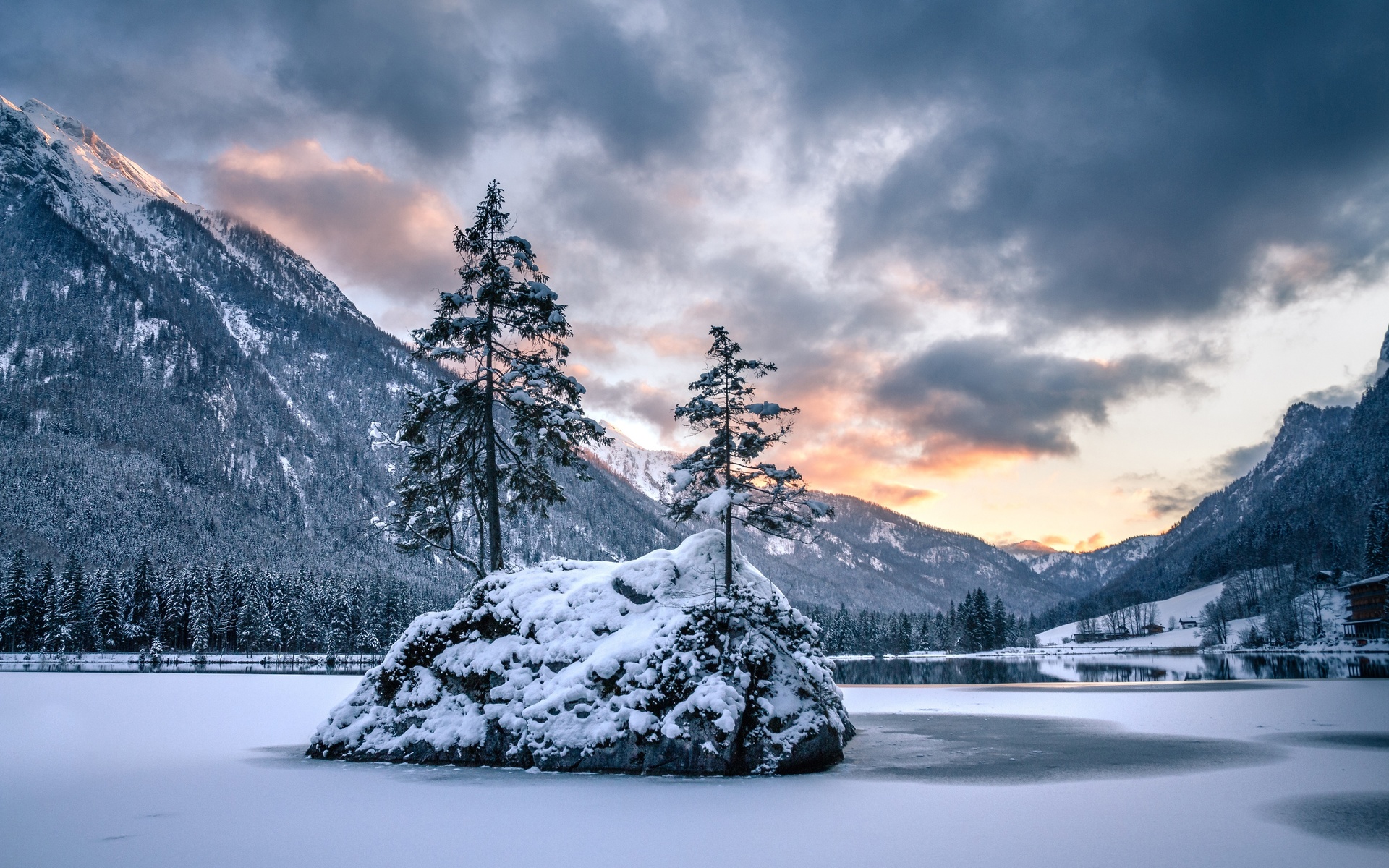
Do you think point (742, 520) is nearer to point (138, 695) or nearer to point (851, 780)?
point (851, 780)

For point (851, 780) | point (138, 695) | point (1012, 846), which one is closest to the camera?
point (1012, 846)

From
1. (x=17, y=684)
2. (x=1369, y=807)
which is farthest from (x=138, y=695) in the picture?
(x=1369, y=807)

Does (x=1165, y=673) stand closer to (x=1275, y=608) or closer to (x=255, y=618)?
(x=1275, y=608)

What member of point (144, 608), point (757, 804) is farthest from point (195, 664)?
point (757, 804)

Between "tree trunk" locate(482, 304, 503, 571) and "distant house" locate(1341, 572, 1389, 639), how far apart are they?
116 m

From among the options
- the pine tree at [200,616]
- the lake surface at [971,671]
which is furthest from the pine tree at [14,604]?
the pine tree at [200,616]

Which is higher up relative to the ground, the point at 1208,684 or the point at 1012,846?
the point at 1012,846

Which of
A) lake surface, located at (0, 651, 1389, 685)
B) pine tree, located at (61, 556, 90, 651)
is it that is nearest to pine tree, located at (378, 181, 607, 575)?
lake surface, located at (0, 651, 1389, 685)

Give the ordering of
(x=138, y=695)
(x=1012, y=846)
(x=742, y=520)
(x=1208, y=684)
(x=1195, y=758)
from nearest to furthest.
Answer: (x=1012, y=846) < (x=1195, y=758) < (x=742, y=520) < (x=138, y=695) < (x=1208, y=684)

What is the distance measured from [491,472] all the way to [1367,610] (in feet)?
440

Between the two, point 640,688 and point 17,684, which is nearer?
point 640,688

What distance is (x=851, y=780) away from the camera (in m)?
15.7

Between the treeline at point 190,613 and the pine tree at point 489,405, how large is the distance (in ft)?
305

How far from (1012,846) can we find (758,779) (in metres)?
7.60
